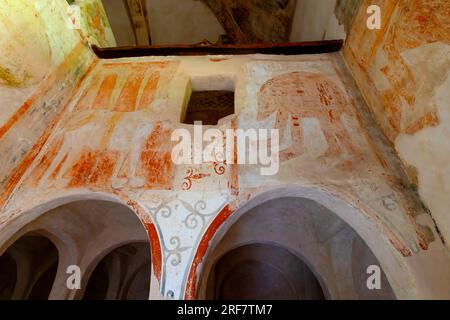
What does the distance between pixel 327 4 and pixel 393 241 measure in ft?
13.9

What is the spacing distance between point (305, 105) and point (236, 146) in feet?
3.99

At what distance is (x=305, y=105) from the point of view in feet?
12.6

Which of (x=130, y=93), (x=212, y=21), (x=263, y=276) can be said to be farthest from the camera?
(x=212, y=21)

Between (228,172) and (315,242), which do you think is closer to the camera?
(228,172)

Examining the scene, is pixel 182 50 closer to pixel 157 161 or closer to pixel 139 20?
pixel 157 161

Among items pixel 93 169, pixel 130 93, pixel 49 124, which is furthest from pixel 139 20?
pixel 93 169

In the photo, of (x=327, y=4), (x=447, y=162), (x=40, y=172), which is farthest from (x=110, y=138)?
(x=327, y=4)

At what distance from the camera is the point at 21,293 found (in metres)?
5.92

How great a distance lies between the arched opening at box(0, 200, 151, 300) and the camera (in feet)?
14.6

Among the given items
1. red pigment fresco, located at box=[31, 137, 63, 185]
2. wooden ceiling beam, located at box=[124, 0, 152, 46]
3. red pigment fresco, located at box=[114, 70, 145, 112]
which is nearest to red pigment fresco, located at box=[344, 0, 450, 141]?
red pigment fresco, located at box=[114, 70, 145, 112]

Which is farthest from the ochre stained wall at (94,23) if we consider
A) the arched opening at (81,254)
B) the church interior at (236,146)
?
the arched opening at (81,254)

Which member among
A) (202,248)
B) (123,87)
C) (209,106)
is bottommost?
(202,248)
